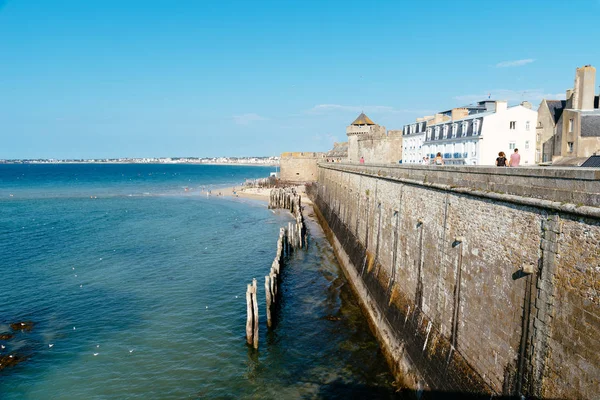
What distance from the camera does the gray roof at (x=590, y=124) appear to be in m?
25.1

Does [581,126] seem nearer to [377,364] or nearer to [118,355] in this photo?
[377,364]

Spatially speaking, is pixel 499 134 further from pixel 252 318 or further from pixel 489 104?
pixel 252 318

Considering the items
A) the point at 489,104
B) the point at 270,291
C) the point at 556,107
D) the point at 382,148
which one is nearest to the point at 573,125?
the point at 556,107

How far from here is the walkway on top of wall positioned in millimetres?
6557

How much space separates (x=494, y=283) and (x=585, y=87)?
2676 cm

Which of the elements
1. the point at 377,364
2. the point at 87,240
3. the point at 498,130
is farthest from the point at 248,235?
the point at 377,364

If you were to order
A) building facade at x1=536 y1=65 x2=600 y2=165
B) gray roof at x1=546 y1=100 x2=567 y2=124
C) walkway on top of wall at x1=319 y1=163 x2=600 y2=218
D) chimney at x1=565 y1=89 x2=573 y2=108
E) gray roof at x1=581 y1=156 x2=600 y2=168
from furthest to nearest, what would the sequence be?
gray roof at x1=546 y1=100 x2=567 y2=124
chimney at x1=565 y1=89 x2=573 y2=108
building facade at x1=536 y1=65 x2=600 y2=165
gray roof at x1=581 y1=156 x2=600 y2=168
walkway on top of wall at x1=319 y1=163 x2=600 y2=218

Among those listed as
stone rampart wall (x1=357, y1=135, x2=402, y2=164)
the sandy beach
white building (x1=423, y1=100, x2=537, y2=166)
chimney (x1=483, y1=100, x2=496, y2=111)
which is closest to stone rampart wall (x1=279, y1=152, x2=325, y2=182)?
the sandy beach

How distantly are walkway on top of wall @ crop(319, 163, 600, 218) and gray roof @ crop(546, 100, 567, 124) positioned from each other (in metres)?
24.9

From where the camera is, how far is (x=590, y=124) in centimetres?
2542

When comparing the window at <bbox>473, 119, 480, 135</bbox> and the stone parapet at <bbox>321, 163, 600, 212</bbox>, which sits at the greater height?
the window at <bbox>473, 119, 480, 135</bbox>

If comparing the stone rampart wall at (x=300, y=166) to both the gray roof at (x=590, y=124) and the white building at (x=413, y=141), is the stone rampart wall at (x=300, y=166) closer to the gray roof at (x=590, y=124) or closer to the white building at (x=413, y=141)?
the white building at (x=413, y=141)

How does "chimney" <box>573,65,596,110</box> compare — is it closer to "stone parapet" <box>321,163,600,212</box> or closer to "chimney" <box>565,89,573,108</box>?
"chimney" <box>565,89,573,108</box>

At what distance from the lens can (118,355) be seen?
15.9 m
